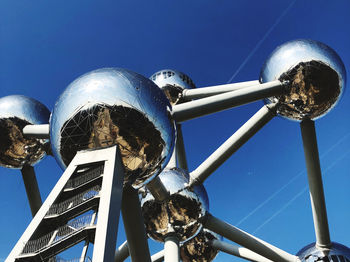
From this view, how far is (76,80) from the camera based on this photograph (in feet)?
15.4

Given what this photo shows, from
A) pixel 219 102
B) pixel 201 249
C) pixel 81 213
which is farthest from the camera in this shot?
pixel 201 249

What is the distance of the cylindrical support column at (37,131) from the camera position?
254 inches

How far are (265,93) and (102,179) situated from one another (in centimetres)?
376

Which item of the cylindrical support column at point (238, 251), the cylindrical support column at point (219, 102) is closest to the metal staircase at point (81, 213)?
the cylindrical support column at point (219, 102)

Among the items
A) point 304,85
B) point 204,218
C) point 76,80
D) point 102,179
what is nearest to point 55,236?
point 102,179

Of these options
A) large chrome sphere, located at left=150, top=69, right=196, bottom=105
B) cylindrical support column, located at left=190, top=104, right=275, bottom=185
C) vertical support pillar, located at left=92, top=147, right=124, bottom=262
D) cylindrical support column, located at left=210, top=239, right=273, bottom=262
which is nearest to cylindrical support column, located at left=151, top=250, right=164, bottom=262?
cylindrical support column, located at left=210, top=239, right=273, bottom=262

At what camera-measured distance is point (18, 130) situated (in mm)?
7215

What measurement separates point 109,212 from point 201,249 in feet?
21.0

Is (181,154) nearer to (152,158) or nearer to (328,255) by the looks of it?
(328,255)

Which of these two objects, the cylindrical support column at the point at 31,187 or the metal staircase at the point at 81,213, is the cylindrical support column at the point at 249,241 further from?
the metal staircase at the point at 81,213

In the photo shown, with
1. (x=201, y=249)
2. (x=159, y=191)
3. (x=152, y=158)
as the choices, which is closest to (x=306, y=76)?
(x=159, y=191)

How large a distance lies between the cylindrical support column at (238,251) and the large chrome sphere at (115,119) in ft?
13.4

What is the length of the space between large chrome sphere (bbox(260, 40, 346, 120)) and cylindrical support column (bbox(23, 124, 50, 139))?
435 centimetres

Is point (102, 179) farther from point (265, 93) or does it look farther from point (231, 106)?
point (265, 93)
